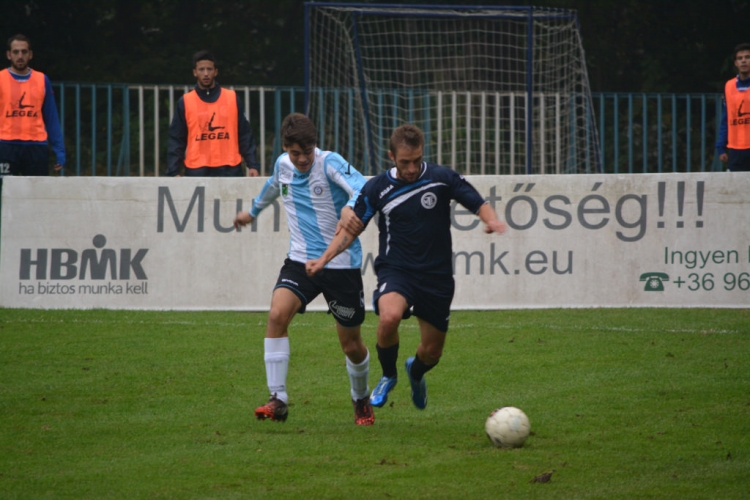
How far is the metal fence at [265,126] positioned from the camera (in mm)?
15031

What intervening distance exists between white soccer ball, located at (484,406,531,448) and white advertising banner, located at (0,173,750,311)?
15.1ft

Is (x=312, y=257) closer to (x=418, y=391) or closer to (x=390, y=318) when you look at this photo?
(x=390, y=318)

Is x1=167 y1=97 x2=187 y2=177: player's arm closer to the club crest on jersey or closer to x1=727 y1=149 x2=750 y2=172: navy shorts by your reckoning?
the club crest on jersey

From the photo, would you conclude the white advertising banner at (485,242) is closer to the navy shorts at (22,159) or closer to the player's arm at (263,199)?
the navy shorts at (22,159)

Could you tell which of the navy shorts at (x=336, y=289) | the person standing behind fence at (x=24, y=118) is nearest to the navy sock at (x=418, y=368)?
the navy shorts at (x=336, y=289)

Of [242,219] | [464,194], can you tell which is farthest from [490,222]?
[242,219]

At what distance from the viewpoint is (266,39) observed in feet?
56.2

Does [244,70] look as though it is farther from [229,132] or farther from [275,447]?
[275,447]

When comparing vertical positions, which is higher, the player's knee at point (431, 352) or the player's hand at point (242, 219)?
the player's hand at point (242, 219)

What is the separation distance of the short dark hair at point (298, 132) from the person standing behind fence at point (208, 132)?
181 inches

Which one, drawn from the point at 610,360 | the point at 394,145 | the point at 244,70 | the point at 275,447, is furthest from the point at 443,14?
the point at 275,447

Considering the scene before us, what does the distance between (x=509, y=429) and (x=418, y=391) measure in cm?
96

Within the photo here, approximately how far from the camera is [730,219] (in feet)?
31.6

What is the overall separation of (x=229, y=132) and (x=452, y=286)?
5.21m
